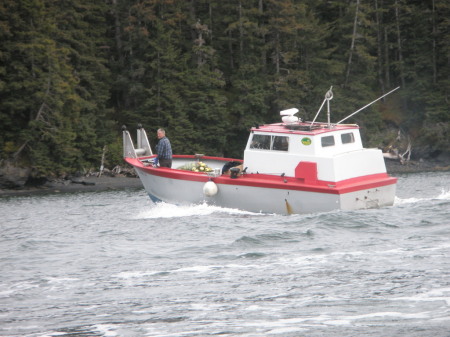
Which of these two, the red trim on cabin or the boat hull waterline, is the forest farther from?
the red trim on cabin

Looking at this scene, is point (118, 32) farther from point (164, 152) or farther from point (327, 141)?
point (327, 141)

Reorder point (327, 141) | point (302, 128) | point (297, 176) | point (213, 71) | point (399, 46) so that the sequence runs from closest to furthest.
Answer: point (297, 176) → point (327, 141) → point (302, 128) → point (213, 71) → point (399, 46)

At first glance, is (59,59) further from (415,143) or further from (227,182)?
(227,182)

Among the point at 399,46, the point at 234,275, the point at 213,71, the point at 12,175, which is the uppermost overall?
the point at 399,46

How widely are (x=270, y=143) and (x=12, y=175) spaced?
77.2 feet

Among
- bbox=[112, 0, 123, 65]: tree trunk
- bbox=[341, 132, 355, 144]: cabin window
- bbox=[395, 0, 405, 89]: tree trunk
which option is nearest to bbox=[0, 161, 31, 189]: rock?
bbox=[112, 0, 123, 65]: tree trunk

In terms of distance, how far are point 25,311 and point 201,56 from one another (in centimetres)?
4156

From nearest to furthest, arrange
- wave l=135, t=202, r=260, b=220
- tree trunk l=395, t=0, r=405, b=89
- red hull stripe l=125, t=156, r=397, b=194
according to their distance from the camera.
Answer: red hull stripe l=125, t=156, r=397, b=194 < wave l=135, t=202, r=260, b=220 < tree trunk l=395, t=0, r=405, b=89

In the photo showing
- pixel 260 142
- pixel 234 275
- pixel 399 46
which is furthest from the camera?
pixel 399 46

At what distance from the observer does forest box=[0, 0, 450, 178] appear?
44312mm

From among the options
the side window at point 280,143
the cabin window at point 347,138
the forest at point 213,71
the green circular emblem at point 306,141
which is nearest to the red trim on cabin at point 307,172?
the green circular emblem at point 306,141

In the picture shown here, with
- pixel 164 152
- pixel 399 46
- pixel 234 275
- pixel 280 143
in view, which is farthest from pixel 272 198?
pixel 399 46

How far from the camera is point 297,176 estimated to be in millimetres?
21109

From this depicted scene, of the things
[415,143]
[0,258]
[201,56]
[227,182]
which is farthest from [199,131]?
[0,258]
